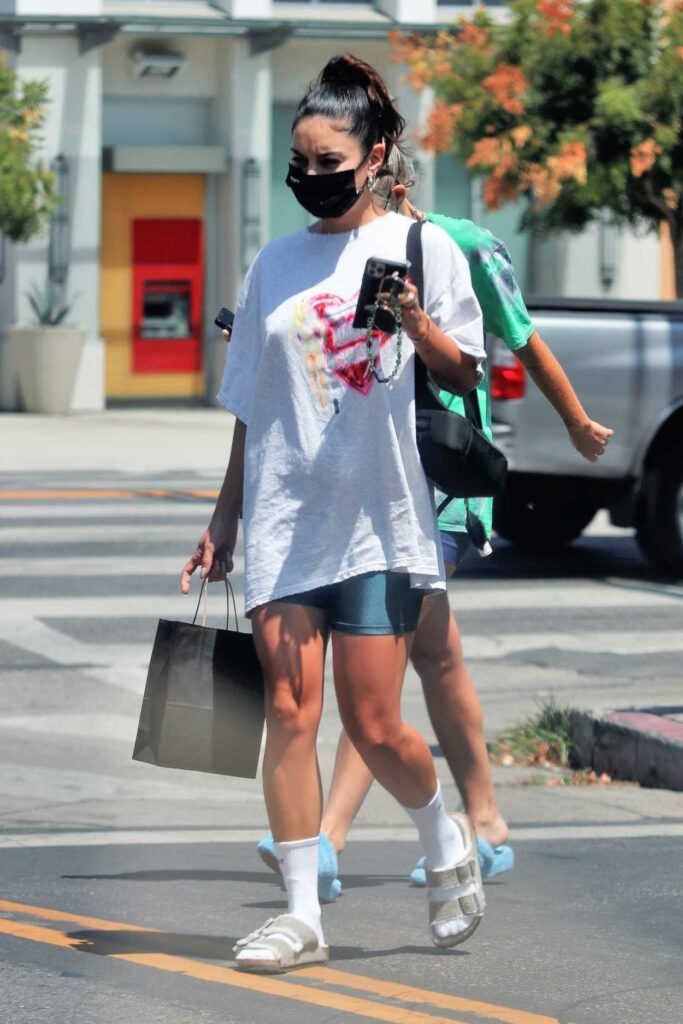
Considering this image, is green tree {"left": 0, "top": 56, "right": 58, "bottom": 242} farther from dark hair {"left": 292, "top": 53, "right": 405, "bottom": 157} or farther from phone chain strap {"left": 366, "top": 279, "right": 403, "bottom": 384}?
phone chain strap {"left": 366, "top": 279, "right": 403, "bottom": 384}

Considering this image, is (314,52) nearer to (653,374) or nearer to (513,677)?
(653,374)

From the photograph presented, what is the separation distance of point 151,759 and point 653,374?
7059 mm

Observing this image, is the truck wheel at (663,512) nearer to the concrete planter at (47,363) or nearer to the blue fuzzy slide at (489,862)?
the blue fuzzy slide at (489,862)

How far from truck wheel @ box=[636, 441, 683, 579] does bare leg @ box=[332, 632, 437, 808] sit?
722cm

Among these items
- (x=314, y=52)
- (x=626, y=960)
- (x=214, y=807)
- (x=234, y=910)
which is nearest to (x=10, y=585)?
(x=214, y=807)

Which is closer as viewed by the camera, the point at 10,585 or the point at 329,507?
the point at 329,507

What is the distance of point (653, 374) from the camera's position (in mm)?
11266

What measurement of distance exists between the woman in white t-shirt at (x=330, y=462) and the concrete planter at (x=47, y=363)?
66.2ft

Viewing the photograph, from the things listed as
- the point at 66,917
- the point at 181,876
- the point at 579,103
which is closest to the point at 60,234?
the point at 579,103

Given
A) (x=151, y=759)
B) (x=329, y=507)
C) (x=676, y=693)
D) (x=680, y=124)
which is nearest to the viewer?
(x=329, y=507)

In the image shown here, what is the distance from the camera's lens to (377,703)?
432cm

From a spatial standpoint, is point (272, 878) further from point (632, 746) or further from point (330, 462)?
point (632, 746)

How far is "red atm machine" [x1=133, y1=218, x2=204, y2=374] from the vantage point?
26391 mm

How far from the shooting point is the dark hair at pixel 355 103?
14.1ft
